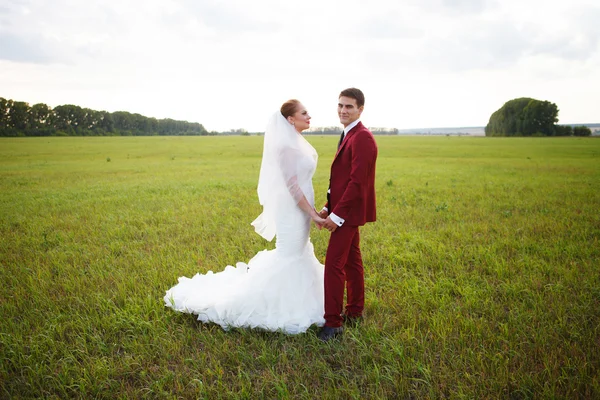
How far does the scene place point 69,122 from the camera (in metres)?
94.6

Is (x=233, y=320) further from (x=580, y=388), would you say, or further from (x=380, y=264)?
(x=580, y=388)

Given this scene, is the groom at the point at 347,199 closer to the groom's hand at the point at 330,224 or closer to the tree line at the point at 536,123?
the groom's hand at the point at 330,224

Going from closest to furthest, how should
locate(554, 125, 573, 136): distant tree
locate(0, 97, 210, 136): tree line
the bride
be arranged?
the bride, locate(0, 97, 210, 136): tree line, locate(554, 125, 573, 136): distant tree

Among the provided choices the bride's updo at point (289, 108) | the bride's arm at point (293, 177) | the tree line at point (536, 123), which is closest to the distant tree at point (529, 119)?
the tree line at point (536, 123)

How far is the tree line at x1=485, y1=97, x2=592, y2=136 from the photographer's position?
3501 inches

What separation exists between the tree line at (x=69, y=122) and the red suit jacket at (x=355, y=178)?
100 meters

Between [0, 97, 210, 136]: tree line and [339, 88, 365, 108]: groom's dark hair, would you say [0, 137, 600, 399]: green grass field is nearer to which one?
[339, 88, 365, 108]: groom's dark hair

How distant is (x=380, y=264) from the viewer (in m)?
5.89

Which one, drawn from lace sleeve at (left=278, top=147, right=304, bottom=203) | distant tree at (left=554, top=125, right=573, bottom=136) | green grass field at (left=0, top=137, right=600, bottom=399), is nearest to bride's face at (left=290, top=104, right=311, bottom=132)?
lace sleeve at (left=278, top=147, right=304, bottom=203)

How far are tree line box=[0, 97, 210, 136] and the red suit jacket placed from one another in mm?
100093

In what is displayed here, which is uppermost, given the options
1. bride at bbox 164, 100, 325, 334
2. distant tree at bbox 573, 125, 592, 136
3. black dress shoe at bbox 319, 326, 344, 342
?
distant tree at bbox 573, 125, 592, 136

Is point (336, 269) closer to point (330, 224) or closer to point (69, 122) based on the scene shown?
point (330, 224)

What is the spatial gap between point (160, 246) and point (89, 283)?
171 cm

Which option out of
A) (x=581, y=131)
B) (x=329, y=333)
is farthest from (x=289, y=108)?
(x=581, y=131)
